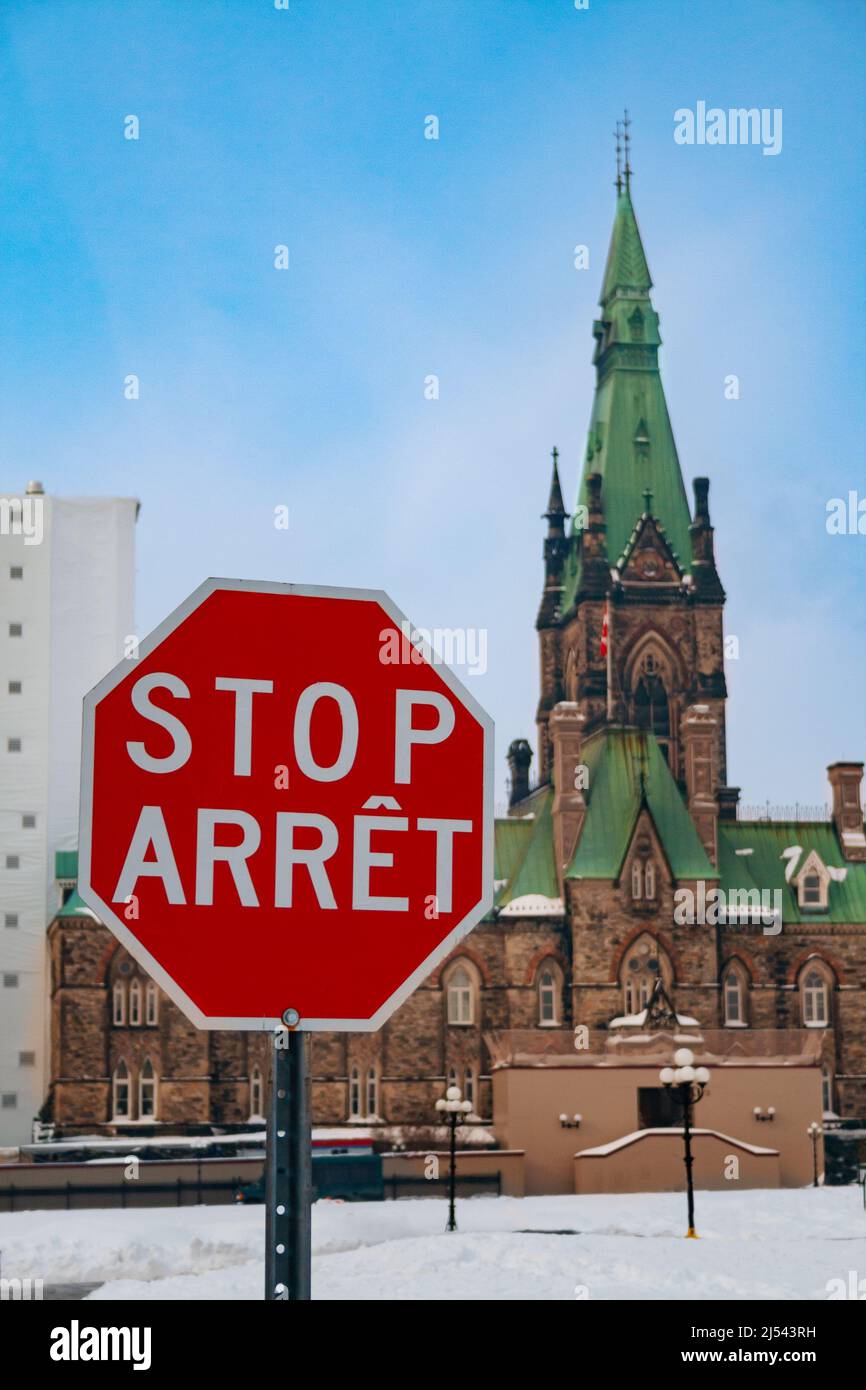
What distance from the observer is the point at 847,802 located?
7625cm

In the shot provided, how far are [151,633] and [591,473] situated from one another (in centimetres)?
8173

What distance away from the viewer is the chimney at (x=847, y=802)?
249ft

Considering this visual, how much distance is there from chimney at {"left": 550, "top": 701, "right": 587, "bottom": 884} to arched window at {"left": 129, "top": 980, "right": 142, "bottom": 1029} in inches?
657

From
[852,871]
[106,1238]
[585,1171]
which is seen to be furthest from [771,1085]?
[106,1238]

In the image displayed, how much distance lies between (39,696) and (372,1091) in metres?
21.7

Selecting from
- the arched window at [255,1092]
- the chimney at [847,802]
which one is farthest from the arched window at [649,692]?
the arched window at [255,1092]

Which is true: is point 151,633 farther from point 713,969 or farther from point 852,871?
point 852,871

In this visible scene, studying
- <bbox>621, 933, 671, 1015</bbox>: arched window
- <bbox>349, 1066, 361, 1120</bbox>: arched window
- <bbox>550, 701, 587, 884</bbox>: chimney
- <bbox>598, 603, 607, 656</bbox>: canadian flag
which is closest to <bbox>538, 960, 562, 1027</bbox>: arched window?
<bbox>621, 933, 671, 1015</bbox>: arched window

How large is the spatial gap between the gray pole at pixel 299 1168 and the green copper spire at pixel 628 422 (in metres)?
80.0

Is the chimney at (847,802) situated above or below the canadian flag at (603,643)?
below

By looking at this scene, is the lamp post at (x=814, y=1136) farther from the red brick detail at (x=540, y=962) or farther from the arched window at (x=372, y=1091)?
the arched window at (x=372, y=1091)

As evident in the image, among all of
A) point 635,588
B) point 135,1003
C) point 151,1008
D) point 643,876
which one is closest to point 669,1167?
point 643,876

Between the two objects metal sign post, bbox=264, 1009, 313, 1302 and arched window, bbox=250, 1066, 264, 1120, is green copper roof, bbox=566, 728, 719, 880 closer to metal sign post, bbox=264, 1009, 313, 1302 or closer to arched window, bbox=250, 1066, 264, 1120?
arched window, bbox=250, 1066, 264, 1120

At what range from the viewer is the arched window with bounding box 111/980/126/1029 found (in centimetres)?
6812
